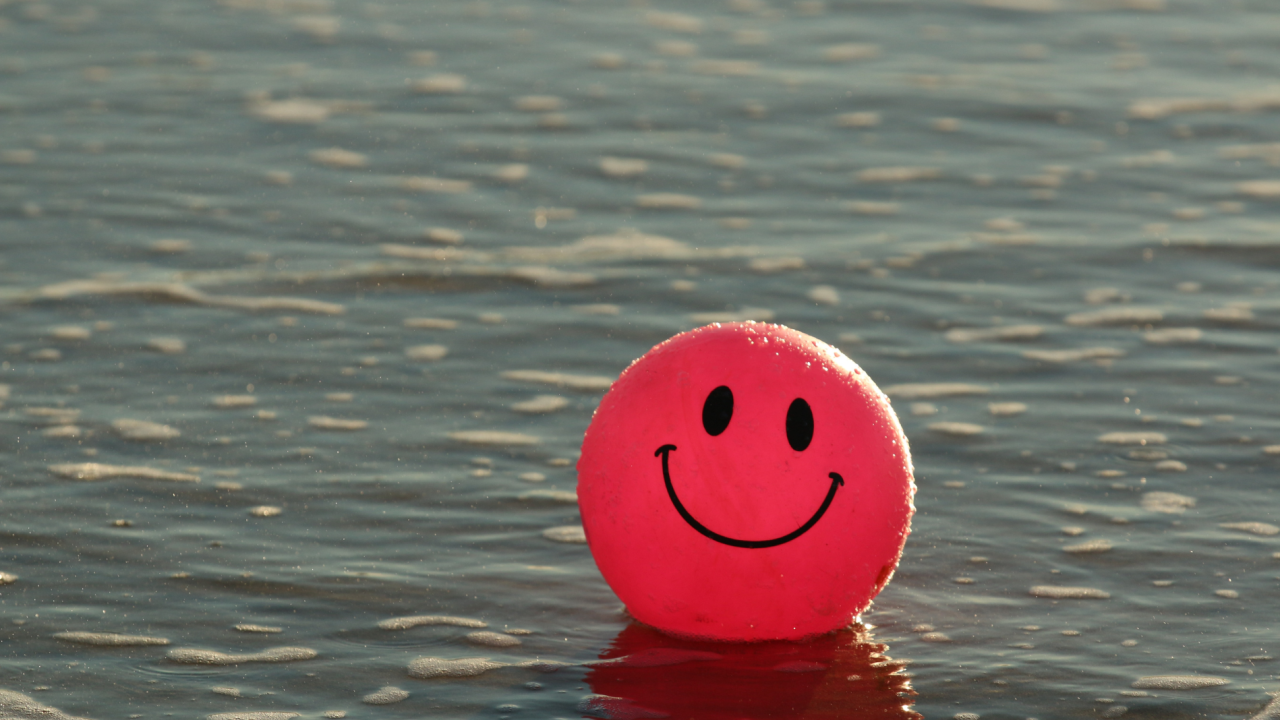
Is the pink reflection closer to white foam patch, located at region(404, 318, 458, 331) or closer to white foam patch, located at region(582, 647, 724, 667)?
white foam patch, located at region(582, 647, 724, 667)

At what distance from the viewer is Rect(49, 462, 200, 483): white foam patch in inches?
271

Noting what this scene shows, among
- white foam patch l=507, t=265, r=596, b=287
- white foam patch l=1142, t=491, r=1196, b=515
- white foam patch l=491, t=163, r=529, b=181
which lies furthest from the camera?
white foam patch l=491, t=163, r=529, b=181

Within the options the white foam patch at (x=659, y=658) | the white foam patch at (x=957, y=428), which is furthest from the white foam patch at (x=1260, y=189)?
the white foam patch at (x=659, y=658)

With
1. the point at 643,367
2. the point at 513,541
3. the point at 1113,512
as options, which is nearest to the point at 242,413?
the point at 513,541

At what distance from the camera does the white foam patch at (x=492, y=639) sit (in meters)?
5.65

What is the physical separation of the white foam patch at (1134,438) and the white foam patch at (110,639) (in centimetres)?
418

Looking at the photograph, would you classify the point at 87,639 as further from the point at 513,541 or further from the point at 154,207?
the point at 154,207

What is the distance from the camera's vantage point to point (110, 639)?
5570 millimetres

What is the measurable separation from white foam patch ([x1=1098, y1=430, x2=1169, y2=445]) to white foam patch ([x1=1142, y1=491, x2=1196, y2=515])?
0.54 meters

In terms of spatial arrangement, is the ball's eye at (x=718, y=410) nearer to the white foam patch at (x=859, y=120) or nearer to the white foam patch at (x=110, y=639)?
the white foam patch at (x=110, y=639)

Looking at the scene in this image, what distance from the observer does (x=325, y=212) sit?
10.4m

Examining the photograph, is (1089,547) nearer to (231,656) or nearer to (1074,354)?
(1074,354)

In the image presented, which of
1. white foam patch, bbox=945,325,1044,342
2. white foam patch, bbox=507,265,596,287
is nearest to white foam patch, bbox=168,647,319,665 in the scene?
white foam patch, bbox=507,265,596,287

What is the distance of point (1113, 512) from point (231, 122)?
7724mm
